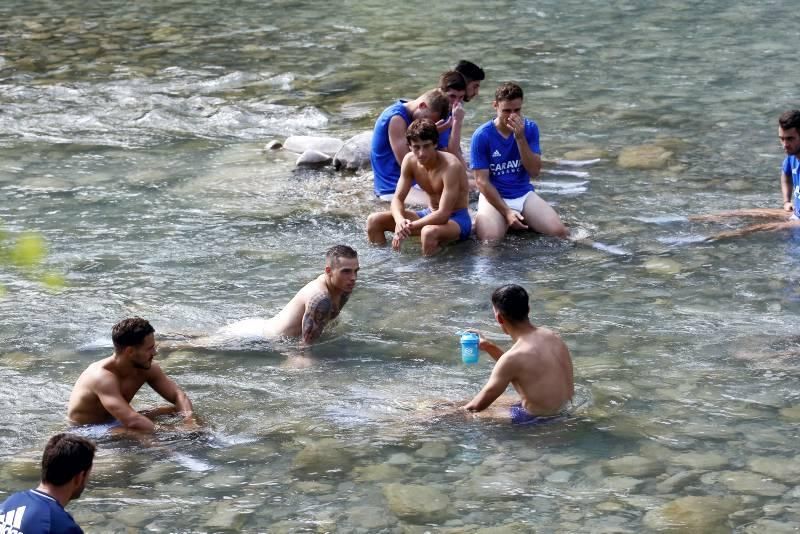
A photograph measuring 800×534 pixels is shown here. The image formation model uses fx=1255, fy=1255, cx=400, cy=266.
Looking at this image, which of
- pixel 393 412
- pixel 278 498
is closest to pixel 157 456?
pixel 278 498

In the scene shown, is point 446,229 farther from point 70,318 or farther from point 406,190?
point 70,318

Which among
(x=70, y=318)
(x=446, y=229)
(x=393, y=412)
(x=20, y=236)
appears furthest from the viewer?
(x=20, y=236)

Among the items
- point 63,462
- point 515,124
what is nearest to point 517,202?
point 515,124

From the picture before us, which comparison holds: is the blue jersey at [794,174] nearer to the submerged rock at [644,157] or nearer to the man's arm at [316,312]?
the submerged rock at [644,157]

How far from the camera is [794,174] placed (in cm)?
995

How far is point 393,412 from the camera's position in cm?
745

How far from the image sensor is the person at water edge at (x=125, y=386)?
6914 mm

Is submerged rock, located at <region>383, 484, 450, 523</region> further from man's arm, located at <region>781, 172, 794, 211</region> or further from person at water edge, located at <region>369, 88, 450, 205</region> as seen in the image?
man's arm, located at <region>781, 172, 794, 211</region>

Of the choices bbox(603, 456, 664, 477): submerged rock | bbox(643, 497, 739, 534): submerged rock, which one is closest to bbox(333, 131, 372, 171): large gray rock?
bbox(603, 456, 664, 477): submerged rock

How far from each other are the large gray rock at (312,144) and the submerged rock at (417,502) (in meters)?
6.71

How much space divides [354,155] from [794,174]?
439 cm

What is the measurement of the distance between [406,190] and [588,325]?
2340 millimetres

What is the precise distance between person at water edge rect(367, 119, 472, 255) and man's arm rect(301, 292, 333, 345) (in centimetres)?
184

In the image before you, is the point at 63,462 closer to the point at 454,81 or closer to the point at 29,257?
the point at 29,257
